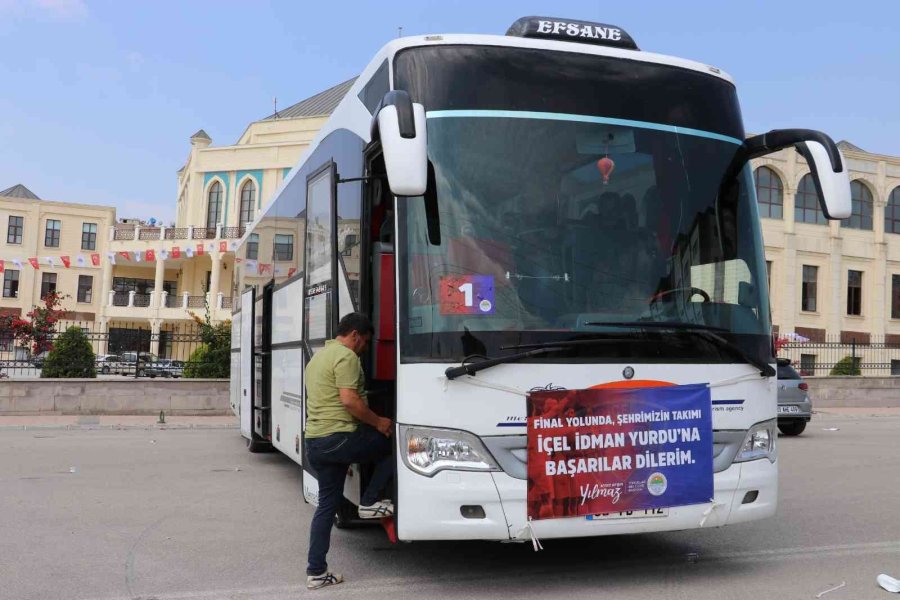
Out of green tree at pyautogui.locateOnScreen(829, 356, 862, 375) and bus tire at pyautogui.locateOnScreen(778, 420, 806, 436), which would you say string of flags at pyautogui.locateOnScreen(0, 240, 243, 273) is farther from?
bus tire at pyautogui.locateOnScreen(778, 420, 806, 436)

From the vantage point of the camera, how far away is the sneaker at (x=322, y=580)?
18.7 feet

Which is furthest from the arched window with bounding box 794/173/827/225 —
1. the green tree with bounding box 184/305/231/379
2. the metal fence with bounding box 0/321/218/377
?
the metal fence with bounding box 0/321/218/377

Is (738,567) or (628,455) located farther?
(738,567)

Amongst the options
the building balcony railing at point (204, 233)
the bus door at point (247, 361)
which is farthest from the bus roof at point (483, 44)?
the building balcony railing at point (204, 233)

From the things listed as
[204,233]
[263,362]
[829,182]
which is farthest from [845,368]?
[204,233]

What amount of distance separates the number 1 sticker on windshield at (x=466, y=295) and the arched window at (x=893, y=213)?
48048 millimetres

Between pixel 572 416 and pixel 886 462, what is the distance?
32.7 feet

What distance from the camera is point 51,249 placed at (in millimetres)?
69250

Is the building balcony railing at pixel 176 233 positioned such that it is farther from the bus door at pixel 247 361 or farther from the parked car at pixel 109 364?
the bus door at pixel 247 361

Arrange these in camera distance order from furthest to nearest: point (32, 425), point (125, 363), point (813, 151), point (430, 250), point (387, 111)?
point (125, 363) → point (32, 425) → point (813, 151) → point (430, 250) → point (387, 111)

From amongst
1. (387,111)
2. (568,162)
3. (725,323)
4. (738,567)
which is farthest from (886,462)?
(387,111)

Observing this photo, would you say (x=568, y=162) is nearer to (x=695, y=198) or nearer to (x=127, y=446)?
(x=695, y=198)

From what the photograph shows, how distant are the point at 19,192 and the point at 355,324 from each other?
78146mm

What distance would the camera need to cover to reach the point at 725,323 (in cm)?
570
